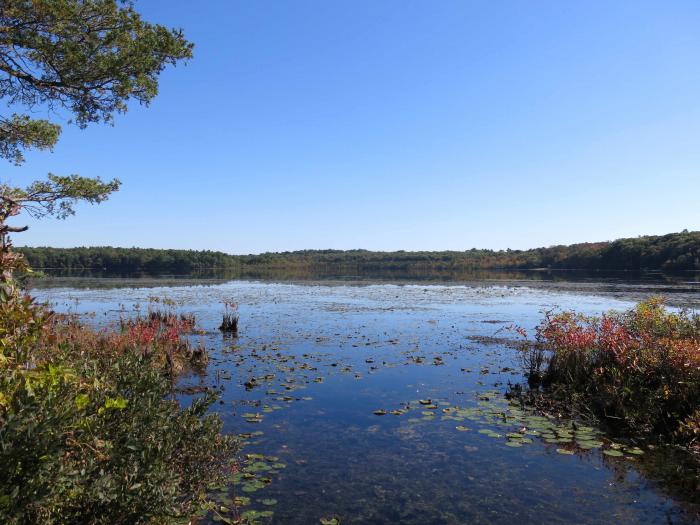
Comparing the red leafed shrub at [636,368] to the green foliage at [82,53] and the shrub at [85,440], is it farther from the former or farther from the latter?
the green foliage at [82,53]

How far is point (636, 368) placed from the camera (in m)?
10.1

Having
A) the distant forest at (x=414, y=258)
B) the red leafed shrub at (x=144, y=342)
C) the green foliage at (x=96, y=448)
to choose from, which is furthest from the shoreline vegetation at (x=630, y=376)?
the distant forest at (x=414, y=258)

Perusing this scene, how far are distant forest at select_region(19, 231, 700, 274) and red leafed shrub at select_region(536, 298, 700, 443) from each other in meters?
86.8

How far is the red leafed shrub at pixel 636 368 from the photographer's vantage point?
9.11 metres

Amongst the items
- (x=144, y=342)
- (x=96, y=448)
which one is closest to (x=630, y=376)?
(x=96, y=448)

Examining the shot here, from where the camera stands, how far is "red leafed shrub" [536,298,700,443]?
359 inches

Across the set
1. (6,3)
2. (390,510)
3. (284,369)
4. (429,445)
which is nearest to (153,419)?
(390,510)

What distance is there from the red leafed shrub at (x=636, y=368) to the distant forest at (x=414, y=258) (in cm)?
8678

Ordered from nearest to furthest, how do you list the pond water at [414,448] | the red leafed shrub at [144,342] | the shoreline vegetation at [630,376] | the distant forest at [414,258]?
1. the pond water at [414,448]
2. the shoreline vegetation at [630,376]
3. the red leafed shrub at [144,342]
4. the distant forest at [414,258]

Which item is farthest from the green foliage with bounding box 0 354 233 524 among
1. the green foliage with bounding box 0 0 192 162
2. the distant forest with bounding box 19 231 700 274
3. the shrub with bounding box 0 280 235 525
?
the distant forest with bounding box 19 231 700 274

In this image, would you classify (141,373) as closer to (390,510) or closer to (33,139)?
(390,510)

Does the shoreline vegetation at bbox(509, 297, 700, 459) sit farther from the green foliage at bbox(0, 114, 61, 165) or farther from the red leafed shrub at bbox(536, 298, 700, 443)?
the green foliage at bbox(0, 114, 61, 165)

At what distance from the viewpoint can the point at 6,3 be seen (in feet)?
28.8

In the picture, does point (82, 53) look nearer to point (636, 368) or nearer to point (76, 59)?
point (76, 59)
